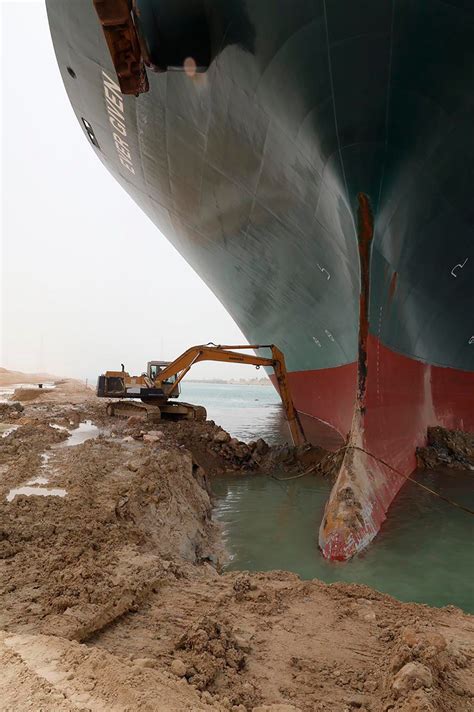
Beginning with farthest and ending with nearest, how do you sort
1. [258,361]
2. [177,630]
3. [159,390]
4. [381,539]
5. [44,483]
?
1. [159,390]
2. [258,361]
3. [44,483]
4. [381,539]
5. [177,630]

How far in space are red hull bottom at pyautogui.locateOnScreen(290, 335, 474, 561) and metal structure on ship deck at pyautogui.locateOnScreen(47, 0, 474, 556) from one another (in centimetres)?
5

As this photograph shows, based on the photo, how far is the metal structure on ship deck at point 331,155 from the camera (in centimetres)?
402

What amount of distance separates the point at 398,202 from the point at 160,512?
4.58 metres

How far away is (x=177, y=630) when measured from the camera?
7.48ft

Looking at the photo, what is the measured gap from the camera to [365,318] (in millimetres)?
5691

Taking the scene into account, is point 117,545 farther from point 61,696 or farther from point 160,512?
point 61,696

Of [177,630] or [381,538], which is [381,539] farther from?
[177,630]

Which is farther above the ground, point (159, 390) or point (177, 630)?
point (159, 390)

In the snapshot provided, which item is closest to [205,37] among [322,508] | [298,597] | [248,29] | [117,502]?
[248,29]

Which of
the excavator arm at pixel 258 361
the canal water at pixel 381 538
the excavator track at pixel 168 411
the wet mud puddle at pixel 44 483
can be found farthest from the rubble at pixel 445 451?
the wet mud puddle at pixel 44 483

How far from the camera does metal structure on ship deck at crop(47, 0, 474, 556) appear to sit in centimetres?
402

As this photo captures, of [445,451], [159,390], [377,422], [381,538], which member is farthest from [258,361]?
[381,538]

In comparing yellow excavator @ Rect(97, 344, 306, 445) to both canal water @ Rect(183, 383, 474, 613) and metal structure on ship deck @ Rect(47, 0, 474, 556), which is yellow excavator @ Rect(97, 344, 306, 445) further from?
canal water @ Rect(183, 383, 474, 613)

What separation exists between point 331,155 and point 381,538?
14.4ft
